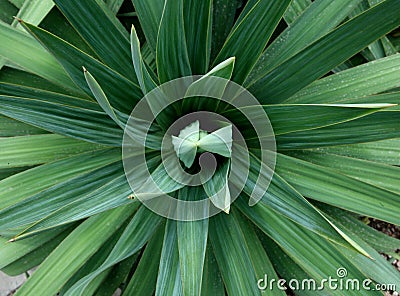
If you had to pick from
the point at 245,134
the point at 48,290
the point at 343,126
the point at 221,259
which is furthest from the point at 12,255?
the point at 343,126

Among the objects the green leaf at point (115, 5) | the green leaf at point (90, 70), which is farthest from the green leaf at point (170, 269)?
the green leaf at point (115, 5)

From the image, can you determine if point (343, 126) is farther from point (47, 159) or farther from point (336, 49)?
point (47, 159)

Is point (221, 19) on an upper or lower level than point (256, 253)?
upper

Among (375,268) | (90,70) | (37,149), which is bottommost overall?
(375,268)

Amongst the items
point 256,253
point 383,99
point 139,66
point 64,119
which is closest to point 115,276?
point 256,253

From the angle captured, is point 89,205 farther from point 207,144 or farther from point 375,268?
point 375,268

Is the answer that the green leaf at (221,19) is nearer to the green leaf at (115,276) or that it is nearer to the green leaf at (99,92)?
the green leaf at (99,92)
